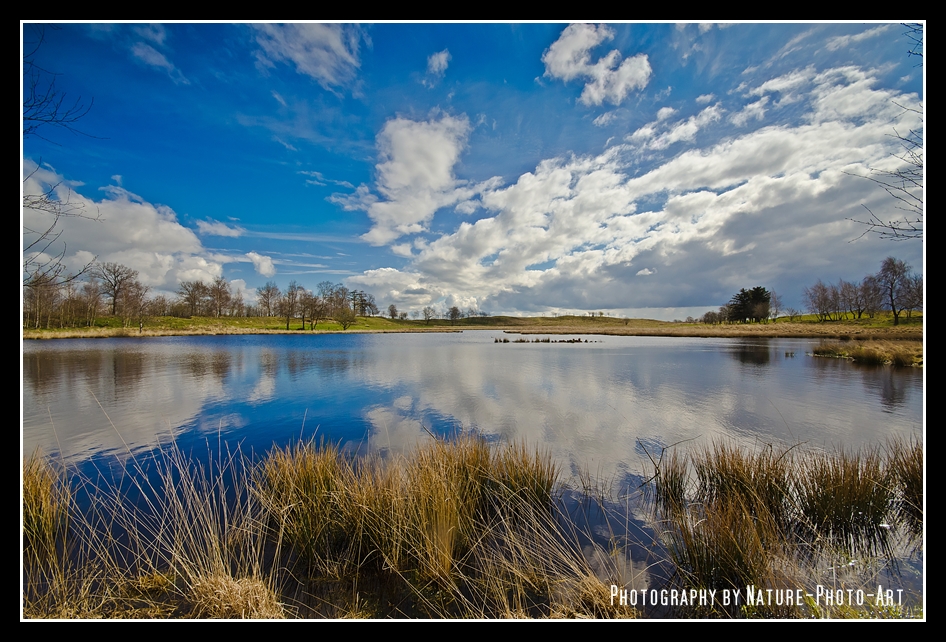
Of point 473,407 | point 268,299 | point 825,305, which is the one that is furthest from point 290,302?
point 825,305

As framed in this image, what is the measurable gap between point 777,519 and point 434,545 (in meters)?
4.42

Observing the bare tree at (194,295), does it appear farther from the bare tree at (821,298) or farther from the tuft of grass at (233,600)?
the bare tree at (821,298)

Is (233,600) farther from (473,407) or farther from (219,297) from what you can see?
(219,297)

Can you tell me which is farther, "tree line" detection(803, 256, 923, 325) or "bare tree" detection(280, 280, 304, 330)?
"bare tree" detection(280, 280, 304, 330)

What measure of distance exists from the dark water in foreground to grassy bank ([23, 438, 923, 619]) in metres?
0.70

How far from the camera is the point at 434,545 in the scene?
328cm

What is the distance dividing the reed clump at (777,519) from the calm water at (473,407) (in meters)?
1.51

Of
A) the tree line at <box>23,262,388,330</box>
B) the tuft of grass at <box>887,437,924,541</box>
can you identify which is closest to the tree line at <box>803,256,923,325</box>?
the tuft of grass at <box>887,437,924,541</box>

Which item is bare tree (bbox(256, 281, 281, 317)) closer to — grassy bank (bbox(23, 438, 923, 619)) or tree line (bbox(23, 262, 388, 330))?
tree line (bbox(23, 262, 388, 330))

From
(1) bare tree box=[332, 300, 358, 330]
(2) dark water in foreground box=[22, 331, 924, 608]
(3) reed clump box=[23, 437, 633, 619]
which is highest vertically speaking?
(1) bare tree box=[332, 300, 358, 330]

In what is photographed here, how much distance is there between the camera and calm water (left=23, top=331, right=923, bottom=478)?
780 cm

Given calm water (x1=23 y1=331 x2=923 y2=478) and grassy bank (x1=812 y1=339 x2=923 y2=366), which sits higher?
grassy bank (x1=812 y1=339 x2=923 y2=366)
